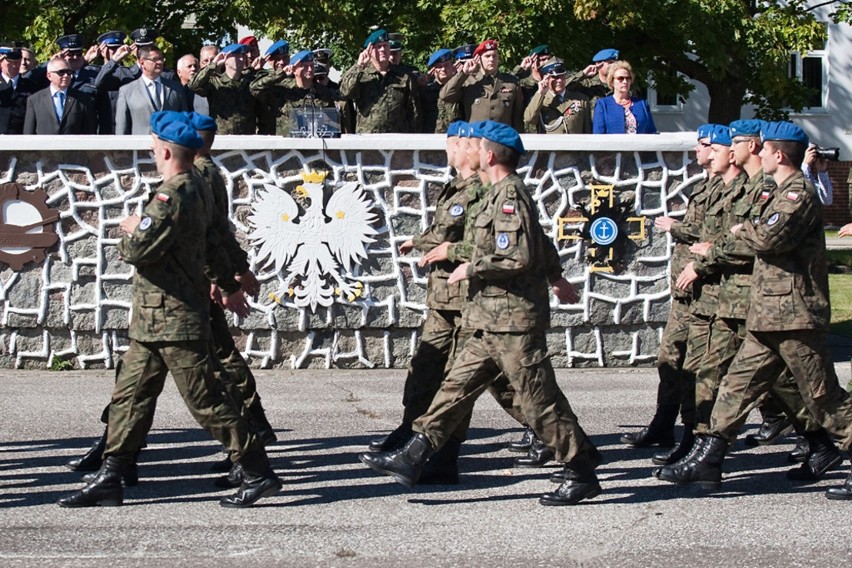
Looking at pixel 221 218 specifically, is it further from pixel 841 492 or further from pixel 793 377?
pixel 841 492

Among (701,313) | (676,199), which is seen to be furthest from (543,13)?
(701,313)

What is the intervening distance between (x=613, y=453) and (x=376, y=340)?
3390mm

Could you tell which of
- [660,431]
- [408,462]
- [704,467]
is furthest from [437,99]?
[408,462]

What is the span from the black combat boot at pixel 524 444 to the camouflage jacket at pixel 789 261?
62.6 inches

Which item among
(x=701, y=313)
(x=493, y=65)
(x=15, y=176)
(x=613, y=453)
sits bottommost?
(x=613, y=453)

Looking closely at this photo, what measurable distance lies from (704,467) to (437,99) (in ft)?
20.3

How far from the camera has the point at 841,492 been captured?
721 cm

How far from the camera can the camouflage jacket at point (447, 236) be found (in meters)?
7.70

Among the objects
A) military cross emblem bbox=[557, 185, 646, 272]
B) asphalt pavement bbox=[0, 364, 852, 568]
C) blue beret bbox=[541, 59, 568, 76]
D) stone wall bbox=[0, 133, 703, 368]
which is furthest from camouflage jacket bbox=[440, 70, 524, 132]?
asphalt pavement bbox=[0, 364, 852, 568]

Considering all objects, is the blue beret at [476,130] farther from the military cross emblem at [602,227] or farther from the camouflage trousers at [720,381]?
the military cross emblem at [602,227]

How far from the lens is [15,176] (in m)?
11.0

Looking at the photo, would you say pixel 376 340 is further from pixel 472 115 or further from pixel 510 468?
pixel 510 468

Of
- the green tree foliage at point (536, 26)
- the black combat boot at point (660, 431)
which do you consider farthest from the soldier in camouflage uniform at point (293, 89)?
the green tree foliage at point (536, 26)

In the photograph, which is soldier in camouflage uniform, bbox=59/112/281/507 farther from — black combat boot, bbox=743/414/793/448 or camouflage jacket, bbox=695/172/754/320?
black combat boot, bbox=743/414/793/448
